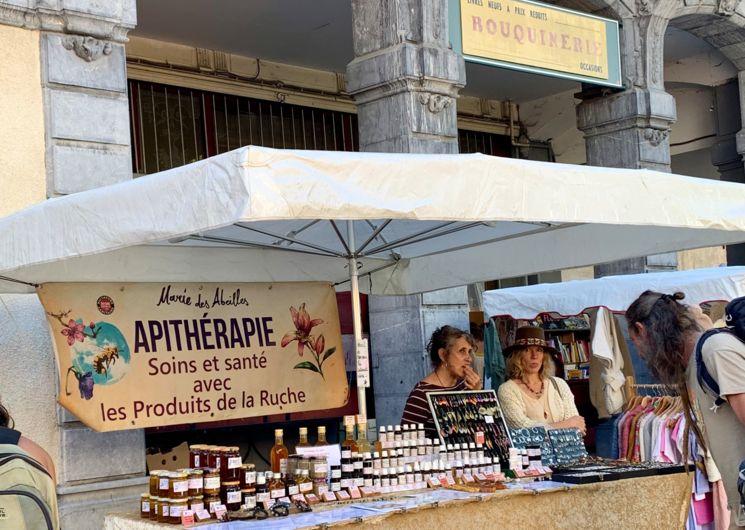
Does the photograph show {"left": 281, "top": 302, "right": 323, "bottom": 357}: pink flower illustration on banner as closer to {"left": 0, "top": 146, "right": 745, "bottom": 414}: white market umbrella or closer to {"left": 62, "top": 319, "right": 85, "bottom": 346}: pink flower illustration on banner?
{"left": 0, "top": 146, "right": 745, "bottom": 414}: white market umbrella

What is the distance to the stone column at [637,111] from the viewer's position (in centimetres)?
1112

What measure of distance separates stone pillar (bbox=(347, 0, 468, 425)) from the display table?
2974 millimetres

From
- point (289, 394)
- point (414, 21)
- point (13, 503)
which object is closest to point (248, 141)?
point (414, 21)

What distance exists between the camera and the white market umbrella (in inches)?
166

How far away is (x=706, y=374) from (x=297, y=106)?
1002 cm

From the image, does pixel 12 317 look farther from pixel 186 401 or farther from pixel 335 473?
pixel 335 473

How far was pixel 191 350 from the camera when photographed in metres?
6.59

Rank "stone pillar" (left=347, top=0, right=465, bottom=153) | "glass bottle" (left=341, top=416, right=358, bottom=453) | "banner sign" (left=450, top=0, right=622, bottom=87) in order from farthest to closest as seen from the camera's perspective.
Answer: "banner sign" (left=450, top=0, right=622, bottom=87), "stone pillar" (left=347, top=0, right=465, bottom=153), "glass bottle" (left=341, top=416, right=358, bottom=453)

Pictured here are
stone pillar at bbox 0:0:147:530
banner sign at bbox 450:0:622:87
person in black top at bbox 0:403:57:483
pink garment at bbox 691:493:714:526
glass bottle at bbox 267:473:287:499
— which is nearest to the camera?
person in black top at bbox 0:403:57:483

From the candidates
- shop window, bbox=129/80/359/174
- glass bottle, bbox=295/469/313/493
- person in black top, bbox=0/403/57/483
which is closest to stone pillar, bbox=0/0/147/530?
glass bottle, bbox=295/469/313/493

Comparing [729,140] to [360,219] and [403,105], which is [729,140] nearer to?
[403,105]

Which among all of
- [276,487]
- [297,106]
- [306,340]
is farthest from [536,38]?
[276,487]

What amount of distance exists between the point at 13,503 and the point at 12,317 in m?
3.77

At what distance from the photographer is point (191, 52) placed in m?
12.2
